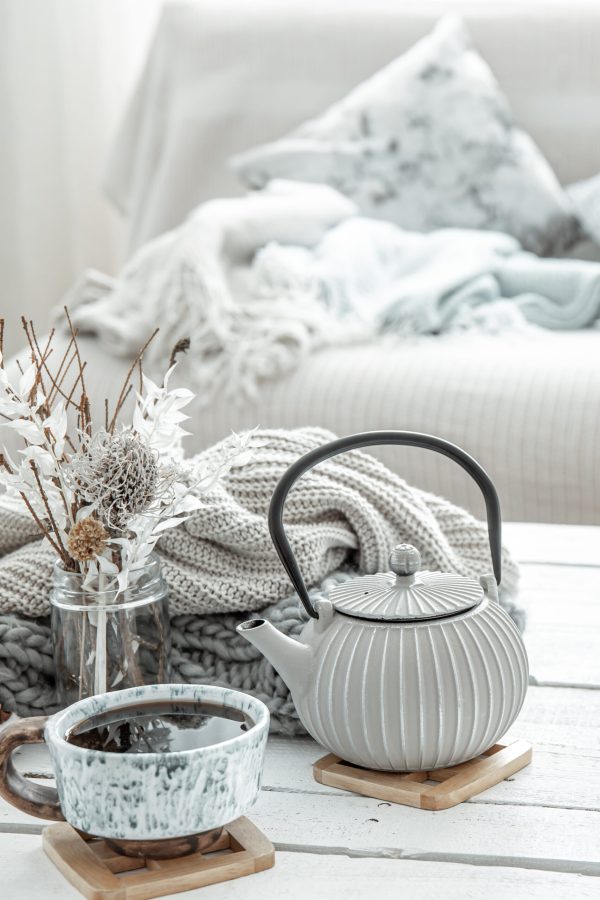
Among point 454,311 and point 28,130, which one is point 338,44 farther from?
point 28,130

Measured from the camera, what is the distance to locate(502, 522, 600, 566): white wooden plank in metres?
1.05

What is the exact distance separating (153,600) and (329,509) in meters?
0.21

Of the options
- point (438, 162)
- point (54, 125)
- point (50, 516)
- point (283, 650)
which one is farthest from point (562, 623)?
point (54, 125)

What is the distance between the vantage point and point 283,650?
66 centimetres

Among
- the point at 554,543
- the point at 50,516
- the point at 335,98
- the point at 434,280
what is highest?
the point at 335,98

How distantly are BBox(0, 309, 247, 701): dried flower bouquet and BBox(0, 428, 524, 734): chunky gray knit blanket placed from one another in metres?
0.07

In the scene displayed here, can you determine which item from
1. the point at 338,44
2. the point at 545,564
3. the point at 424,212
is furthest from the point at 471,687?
the point at 338,44

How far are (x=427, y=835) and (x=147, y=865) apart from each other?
0.47 ft

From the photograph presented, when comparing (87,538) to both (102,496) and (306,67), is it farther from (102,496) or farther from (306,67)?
(306,67)

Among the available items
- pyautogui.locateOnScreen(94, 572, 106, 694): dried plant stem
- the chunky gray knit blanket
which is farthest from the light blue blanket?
pyautogui.locateOnScreen(94, 572, 106, 694): dried plant stem

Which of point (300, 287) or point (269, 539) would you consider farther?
point (300, 287)

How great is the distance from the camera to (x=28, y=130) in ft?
10.2

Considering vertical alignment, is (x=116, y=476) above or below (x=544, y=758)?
above

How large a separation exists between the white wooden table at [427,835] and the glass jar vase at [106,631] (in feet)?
0.23
